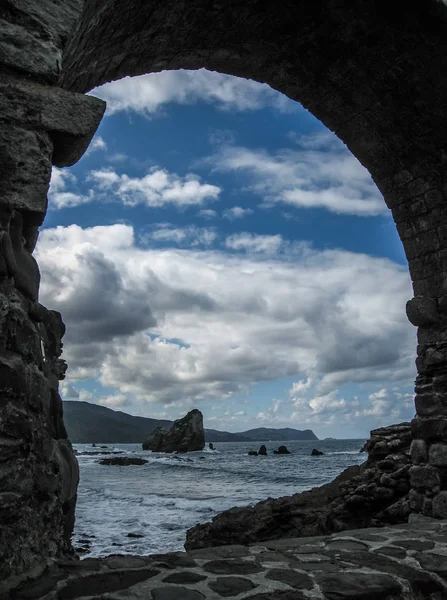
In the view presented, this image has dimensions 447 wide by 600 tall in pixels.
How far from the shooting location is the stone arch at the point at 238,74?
7.83 feet

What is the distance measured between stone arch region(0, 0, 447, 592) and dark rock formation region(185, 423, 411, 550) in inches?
41.1

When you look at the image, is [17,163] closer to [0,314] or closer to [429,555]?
[0,314]

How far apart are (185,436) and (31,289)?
81804mm

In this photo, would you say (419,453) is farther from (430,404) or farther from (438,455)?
(430,404)

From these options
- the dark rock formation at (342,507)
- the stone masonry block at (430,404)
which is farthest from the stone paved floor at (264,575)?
the dark rock formation at (342,507)

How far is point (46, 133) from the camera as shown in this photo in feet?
8.34

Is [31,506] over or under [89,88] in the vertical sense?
under

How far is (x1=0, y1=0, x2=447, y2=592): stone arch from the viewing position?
7.83 ft

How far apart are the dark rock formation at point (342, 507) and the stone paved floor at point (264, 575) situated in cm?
279

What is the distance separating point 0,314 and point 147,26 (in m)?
Answer: 2.74

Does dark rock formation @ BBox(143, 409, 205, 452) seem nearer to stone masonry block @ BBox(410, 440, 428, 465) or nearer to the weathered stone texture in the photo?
stone masonry block @ BBox(410, 440, 428, 465)

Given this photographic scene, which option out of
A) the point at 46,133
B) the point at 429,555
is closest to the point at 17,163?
the point at 46,133

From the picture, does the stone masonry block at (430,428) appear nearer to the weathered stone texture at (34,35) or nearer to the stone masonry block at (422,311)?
the stone masonry block at (422,311)

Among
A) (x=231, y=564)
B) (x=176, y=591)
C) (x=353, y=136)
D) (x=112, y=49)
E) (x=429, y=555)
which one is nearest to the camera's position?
(x=176, y=591)
